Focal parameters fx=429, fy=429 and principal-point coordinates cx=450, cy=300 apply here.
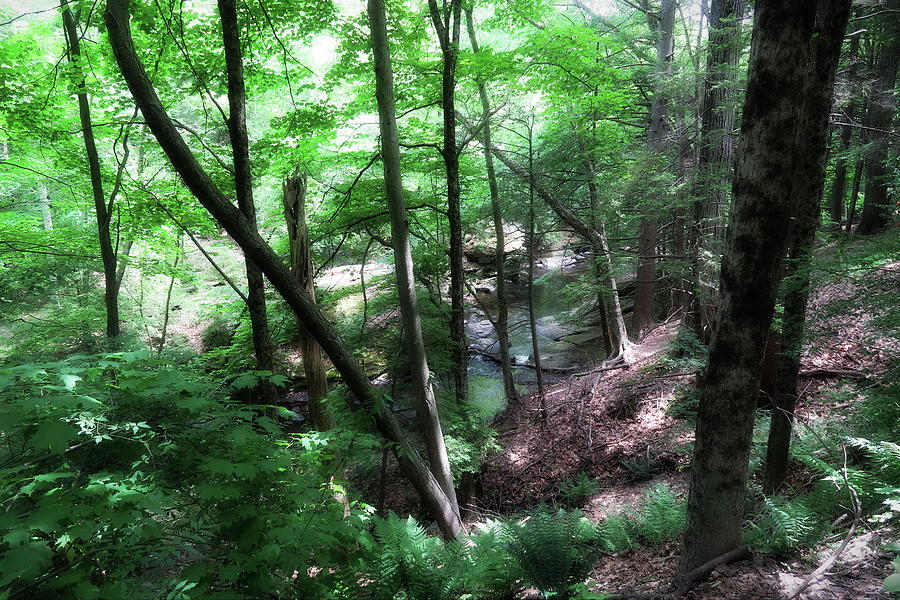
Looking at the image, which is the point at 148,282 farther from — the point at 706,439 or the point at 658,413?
the point at 706,439

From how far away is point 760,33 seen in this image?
2.40 metres

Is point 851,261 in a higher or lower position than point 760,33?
lower

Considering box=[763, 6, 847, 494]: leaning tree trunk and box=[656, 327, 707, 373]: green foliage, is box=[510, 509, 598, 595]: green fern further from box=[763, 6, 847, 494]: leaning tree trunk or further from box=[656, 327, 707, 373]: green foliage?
box=[656, 327, 707, 373]: green foliage

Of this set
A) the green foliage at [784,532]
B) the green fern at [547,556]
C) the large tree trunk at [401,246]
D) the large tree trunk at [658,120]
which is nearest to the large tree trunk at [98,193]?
the large tree trunk at [401,246]

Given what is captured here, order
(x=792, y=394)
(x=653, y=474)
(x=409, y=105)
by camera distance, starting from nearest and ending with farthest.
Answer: (x=792, y=394), (x=653, y=474), (x=409, y=105)

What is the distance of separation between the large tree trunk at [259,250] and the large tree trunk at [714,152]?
5.05 meters

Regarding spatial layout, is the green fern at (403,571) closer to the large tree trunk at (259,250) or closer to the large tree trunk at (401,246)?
the large tree trunk at (259,250)

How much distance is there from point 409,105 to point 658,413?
7.18 meters

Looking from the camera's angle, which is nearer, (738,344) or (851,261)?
(738,344)

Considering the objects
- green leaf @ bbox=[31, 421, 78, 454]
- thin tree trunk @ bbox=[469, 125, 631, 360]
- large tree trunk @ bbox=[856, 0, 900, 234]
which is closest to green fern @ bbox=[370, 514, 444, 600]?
green leaf @ bbox=[31, 421, 78, 454]

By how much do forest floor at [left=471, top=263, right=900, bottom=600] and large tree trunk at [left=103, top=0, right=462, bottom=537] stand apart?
194cm

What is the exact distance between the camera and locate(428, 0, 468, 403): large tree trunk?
6.45 m

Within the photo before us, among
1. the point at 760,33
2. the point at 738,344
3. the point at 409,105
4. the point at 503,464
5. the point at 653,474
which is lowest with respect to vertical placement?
the point at 503,464

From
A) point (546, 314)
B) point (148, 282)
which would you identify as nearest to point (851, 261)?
point (546, 314)
